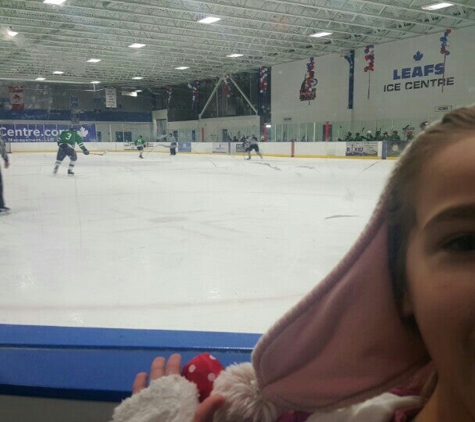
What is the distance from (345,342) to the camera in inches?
20.8

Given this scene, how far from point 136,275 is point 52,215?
187 cm

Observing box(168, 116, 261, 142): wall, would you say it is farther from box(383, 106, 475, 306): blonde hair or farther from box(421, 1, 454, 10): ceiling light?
box(383, 106, 475, 306): blonde hair

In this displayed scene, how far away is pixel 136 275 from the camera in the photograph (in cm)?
196

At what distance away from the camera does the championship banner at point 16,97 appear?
2619mm

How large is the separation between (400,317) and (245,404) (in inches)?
8.9

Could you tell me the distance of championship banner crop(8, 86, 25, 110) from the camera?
2619mm

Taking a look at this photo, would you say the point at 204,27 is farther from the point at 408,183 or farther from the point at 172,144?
the point at 408,183

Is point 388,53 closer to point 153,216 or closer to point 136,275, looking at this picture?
point 153,216

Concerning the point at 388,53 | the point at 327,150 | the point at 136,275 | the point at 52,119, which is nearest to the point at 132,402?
the point at 136,275

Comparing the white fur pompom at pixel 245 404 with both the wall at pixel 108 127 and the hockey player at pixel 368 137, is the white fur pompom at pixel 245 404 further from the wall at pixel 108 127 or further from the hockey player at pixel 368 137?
the hockey player at pixel 368 137

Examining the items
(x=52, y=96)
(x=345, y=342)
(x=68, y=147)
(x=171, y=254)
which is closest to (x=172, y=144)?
(x=68, y=147)

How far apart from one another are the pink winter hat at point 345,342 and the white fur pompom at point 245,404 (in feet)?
0.07

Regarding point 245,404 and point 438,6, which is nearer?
point 245,404

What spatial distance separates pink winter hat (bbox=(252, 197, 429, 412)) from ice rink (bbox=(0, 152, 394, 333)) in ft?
0.30
